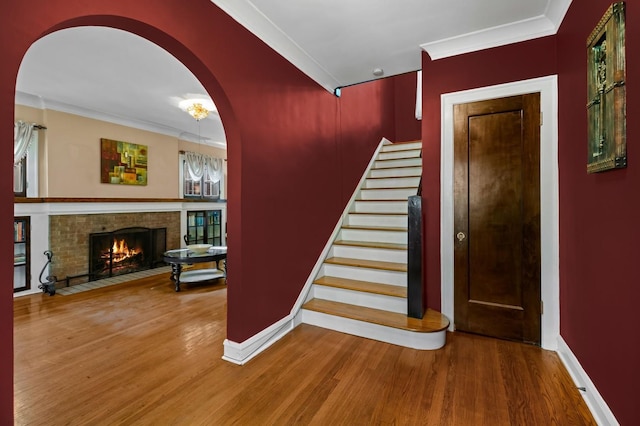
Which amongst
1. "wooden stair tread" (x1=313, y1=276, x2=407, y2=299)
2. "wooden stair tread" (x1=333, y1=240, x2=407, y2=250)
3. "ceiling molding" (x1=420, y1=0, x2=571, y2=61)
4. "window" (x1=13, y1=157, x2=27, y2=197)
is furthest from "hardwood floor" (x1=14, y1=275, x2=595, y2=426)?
"ceiling molding" (x1=420, y1=0, x2=571, y2=61)

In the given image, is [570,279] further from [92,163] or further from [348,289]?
[92,163]

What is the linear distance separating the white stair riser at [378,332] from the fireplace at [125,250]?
3805mm

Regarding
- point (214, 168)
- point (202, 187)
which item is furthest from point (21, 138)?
point (214, 168)

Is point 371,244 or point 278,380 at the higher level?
point 371,244

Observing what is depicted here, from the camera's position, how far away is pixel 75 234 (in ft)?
15.0

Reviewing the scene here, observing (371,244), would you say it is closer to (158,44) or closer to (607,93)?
(607,93)

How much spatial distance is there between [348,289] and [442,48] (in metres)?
2.39

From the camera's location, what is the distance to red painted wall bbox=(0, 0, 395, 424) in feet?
3.84

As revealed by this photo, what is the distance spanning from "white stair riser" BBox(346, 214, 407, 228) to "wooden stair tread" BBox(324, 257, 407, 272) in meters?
0.62

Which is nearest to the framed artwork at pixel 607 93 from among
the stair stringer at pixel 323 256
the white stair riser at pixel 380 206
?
the white stair riser at pixel 380 206

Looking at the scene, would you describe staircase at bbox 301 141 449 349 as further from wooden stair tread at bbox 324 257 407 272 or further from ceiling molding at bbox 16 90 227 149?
ceiling molding at bbox 16 90 227 149

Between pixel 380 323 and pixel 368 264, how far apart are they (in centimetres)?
77

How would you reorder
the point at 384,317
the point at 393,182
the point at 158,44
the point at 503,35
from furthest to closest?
the point at 393,182, the point at 384,317, the point at 503,35, the point at 158,44

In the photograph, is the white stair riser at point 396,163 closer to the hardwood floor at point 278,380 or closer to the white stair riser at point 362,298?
the white stair riser at point 362,298
